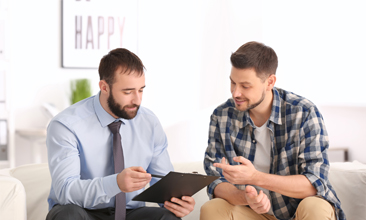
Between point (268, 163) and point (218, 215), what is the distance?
0.34 m

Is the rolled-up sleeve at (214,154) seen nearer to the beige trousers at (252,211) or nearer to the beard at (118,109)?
the beige trousers at (252,211)

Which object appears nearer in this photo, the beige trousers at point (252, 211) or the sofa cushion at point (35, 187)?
the beige trousers at point (252, 211)

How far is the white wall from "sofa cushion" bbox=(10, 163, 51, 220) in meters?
1.70

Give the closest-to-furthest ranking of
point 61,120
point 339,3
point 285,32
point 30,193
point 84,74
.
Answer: point 61,120 → point 30,193 → point 339,3 → point 285,32 → point 84,74

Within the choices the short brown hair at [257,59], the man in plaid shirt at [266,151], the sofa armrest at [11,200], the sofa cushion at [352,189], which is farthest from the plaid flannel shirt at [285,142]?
the sofa armrest at [11,200]

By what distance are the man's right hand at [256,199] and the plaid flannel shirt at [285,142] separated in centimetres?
21

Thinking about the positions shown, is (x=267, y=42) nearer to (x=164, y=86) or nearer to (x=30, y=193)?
(x=164, y=86)

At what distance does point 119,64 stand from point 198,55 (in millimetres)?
2623

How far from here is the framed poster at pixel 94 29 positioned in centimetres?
399

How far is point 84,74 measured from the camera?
13.3 feet

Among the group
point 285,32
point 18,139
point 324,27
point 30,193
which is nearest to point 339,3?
point 324,27

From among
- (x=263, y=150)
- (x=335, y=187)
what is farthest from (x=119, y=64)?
(x=335, y=187)

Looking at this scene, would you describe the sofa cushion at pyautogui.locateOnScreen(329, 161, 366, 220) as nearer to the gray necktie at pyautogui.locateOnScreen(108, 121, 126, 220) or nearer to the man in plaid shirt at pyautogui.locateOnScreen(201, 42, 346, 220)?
the man in plaid shirt at pyautogui.locateOnScreen(201, 42, 346, 220)

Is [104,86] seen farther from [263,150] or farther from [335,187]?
[335,187]
